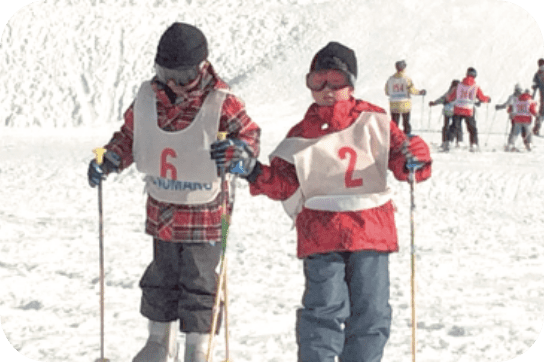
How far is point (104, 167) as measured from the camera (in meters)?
3.64

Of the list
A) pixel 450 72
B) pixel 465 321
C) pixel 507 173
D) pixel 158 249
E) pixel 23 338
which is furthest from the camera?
pixel 450 72

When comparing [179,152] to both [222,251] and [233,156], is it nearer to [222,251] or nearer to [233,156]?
[233,156]

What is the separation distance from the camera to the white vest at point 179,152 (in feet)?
11.3

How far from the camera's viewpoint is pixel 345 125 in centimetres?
337

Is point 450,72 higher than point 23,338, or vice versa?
point 450,72

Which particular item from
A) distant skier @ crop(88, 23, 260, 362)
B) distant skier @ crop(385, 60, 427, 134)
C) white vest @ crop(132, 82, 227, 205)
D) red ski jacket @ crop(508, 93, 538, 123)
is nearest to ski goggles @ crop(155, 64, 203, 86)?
distant skier @ crop(88, 23, 260, 362)

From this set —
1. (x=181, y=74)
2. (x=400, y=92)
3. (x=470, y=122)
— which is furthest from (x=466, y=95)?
(x=181, y=74)

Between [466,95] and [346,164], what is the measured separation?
30.6 feet

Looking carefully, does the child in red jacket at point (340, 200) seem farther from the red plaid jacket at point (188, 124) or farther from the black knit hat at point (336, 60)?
the red plaid jacket at point (188, 124)

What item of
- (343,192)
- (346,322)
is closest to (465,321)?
(346,322)

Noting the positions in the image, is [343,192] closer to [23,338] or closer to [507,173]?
[23,338]

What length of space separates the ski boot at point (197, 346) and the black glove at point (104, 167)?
2.99 ft

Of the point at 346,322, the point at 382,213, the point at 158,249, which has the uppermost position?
the point at 382,213

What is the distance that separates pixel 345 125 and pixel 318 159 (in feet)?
0.67
